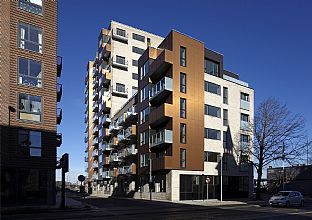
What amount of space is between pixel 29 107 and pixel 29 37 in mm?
5597

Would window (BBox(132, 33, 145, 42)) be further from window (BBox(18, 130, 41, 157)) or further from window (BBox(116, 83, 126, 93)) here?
window (BBox(18, 130, 41, 157))

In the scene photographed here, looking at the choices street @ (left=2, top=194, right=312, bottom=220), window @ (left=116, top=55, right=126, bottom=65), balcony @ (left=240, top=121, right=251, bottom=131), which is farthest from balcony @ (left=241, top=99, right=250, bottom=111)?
window @ (left=116, top=55, right=126, bottom=65)

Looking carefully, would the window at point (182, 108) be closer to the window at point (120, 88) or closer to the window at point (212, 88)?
the window at point (212, 88)

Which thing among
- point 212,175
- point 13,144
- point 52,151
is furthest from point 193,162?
point 13,144

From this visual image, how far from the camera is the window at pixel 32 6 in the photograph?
30.9 m

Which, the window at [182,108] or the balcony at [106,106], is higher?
the balcony at [106,106]

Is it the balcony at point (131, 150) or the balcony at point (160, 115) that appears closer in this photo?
the balcony at point (160, 115)

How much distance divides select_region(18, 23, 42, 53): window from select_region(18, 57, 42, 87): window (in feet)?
3.67

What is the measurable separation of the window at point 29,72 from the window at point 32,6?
4.11m

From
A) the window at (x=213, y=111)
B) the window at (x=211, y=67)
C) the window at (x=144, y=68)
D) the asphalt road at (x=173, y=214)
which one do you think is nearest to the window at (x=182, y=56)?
the window at (x=211, y=67)

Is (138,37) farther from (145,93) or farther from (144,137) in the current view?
(144,137)

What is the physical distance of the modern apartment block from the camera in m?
28.8

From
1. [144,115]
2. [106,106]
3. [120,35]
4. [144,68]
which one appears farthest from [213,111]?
[120,35]

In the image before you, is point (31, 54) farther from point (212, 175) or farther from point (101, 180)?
point (101, 180)
